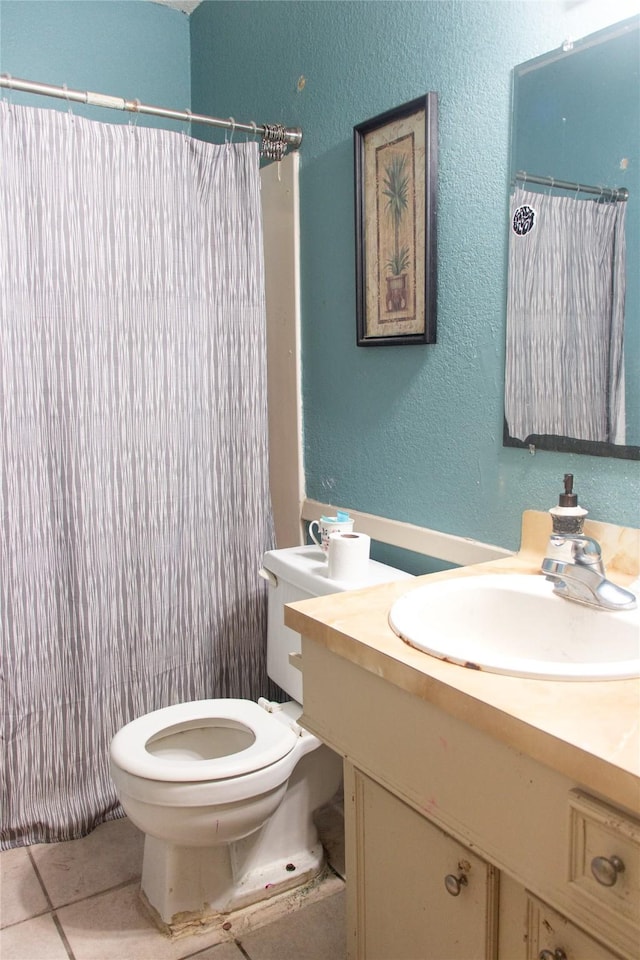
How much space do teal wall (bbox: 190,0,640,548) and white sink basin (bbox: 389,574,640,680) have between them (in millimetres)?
217

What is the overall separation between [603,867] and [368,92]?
168 centimetres

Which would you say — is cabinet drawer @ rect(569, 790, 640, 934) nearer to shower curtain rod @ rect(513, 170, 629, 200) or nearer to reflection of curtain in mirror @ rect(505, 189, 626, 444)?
Result: reflection of curtain in mirror @ rect(505, 189, 626, 444)

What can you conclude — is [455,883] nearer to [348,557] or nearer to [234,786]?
[234,786]

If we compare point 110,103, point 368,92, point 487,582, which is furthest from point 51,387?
point 487,582

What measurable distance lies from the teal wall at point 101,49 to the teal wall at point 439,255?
0.25 meters

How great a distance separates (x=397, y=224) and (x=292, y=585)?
865 mm

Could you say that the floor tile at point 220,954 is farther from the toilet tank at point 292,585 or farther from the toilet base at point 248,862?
the toilet tank at point 292,585

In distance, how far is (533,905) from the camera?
944 mm

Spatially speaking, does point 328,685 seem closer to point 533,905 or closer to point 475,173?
point 533,905

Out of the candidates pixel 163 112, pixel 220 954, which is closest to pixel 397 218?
pixel 163 112

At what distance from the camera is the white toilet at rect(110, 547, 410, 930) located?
151 centimetres

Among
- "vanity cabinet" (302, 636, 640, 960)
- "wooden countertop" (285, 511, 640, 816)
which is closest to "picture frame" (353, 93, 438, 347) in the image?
"wooden countertop" (285, 511, 640, 816)

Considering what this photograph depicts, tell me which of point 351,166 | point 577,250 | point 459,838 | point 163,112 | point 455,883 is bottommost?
point 455,883

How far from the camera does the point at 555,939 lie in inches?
35.8
